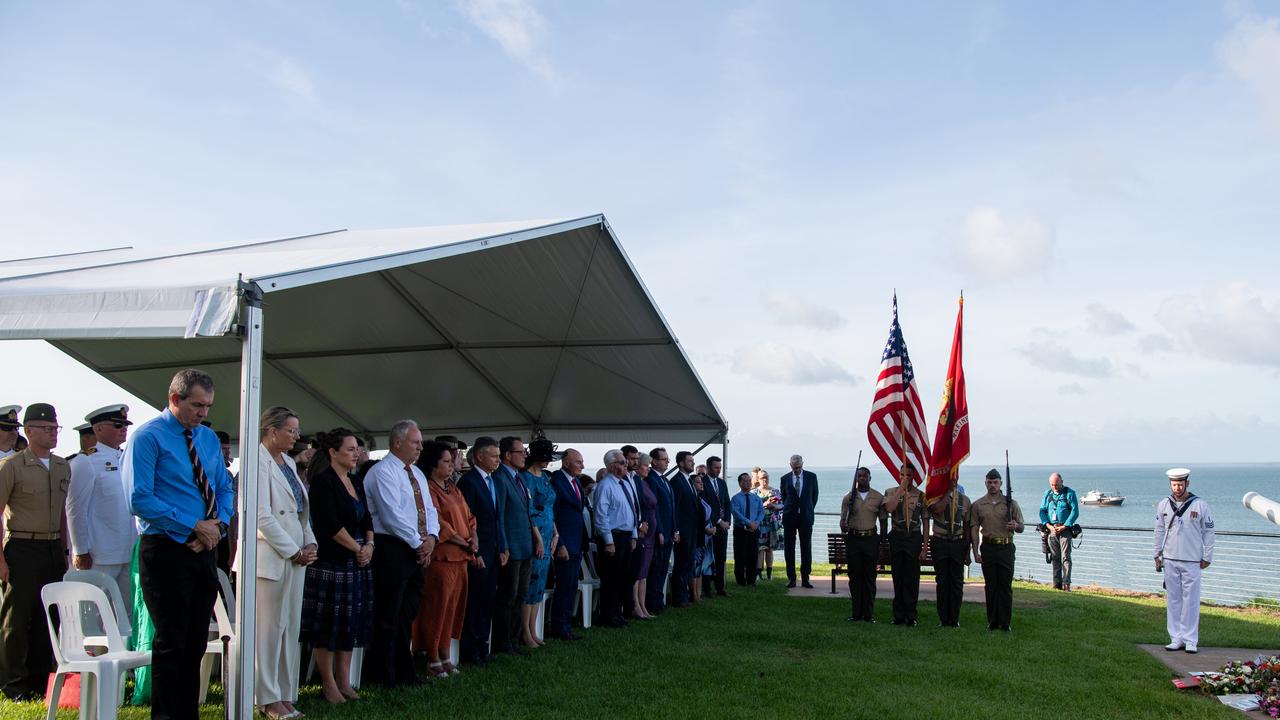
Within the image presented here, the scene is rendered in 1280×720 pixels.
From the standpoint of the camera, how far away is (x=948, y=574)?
10633mm

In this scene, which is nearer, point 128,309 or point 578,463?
point 128,309

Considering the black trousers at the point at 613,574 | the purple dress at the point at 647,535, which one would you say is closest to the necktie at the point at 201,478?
the black trousers at the point at 613,574

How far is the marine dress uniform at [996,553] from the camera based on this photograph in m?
10.4

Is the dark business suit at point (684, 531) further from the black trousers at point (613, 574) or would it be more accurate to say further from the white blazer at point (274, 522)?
the white blazer at point (274, 522)

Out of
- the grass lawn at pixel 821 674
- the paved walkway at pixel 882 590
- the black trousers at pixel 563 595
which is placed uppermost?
the black trousers at pixel 563 595

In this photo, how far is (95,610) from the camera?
563 cm

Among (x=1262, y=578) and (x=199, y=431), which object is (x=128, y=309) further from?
(x=1262, y=578)

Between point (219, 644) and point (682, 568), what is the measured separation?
7.06 m

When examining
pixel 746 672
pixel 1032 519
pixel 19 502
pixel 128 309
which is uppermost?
pixel 128 309

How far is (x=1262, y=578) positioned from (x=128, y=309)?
1545 centimetres

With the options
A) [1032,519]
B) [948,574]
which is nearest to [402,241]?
[948,574]

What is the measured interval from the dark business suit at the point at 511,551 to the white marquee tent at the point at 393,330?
78.8 inches

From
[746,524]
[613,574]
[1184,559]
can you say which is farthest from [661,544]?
[1184,559]

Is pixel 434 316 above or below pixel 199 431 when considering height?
above
